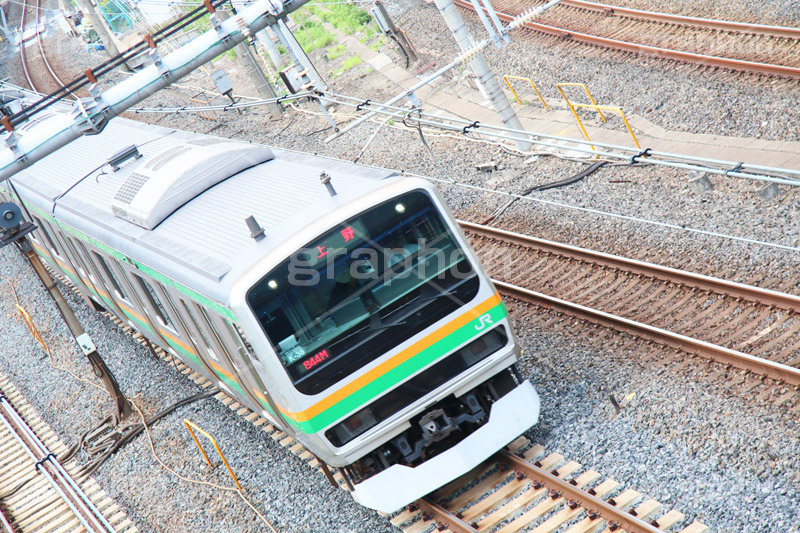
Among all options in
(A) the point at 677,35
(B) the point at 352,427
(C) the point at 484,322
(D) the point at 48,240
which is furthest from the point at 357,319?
(A) the point at 677,35

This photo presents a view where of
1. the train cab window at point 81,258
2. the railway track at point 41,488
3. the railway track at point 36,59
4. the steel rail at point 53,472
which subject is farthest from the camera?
the railway track at point 36,59

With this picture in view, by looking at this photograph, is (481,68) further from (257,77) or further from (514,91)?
(257,77)

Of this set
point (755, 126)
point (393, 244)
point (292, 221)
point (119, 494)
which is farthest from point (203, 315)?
point (755, 126)

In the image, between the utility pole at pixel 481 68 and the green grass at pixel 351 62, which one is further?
the green grass at pixel 351 62

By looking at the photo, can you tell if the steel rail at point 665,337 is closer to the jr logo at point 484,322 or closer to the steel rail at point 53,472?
the jr logo at point 484,322

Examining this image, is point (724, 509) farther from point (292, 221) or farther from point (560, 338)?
point (292, 221)

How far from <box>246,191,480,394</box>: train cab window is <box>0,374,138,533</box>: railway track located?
4.26 meters

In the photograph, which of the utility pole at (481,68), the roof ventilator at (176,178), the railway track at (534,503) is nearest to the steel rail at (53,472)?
the roof ventilator at (176,178)

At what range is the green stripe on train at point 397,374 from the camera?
295 inches

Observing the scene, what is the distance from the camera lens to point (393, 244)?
758 centimetres

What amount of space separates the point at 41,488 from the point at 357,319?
6.99m

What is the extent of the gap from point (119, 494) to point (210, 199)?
431 cm

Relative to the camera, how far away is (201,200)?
9547mm

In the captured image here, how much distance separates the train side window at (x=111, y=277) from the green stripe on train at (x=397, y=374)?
4775 millimetres
